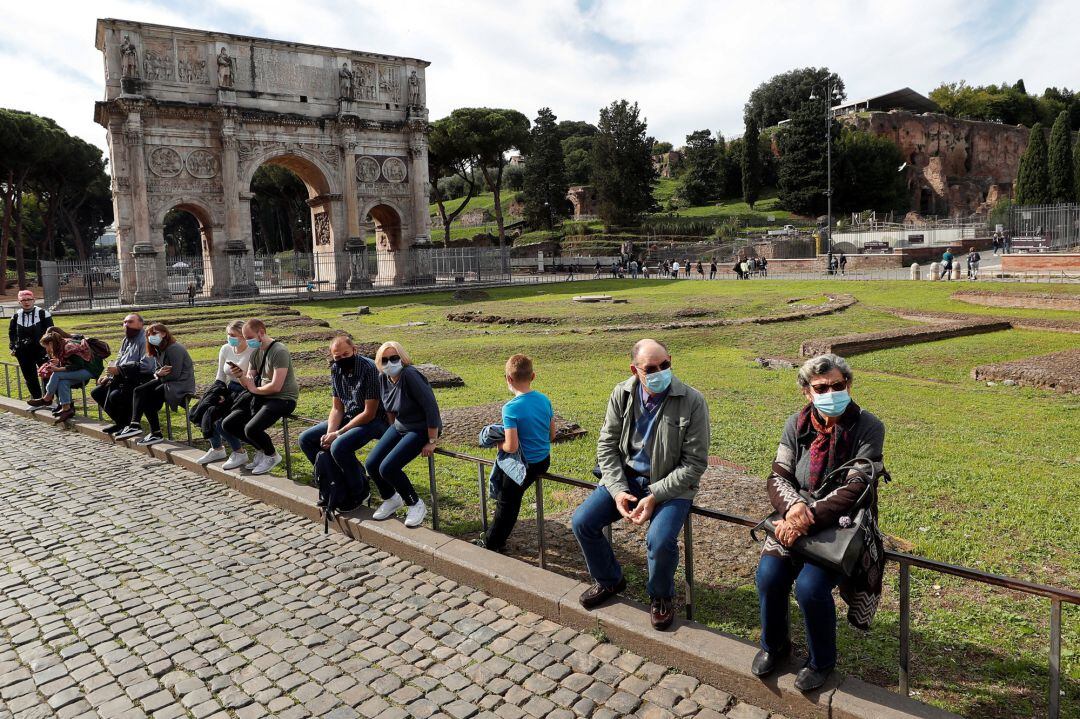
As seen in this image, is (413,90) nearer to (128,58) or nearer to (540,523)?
(128,58)

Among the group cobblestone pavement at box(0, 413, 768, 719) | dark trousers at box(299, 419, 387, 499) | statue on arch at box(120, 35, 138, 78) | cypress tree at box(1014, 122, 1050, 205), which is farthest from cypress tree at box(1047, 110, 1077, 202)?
cobblestone pavement at box(0, 413, 768, 719)

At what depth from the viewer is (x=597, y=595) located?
4254 millimetres

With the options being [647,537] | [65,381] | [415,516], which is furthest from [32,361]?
[647,537]

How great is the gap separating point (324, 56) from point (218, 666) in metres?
36.3

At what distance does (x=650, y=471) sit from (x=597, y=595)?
751 mm

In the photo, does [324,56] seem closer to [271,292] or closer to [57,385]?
[271,292]

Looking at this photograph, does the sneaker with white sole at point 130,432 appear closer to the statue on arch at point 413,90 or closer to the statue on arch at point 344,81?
the statue on arch at point 344,81

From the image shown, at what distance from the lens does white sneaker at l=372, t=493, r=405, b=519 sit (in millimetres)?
5762

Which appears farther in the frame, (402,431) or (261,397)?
(261,397)

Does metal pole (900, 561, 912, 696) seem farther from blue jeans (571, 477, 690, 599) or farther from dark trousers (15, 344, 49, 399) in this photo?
dark trousers (15, 344, 49, 399)

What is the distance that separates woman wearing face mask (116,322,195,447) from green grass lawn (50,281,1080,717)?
5.62 ft

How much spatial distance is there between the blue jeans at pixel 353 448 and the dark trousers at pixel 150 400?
307 centimetres

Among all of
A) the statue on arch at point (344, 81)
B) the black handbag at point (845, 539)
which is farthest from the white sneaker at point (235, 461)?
the statue on arch at point (344, 81)

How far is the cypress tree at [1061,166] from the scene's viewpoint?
45.9 meters
